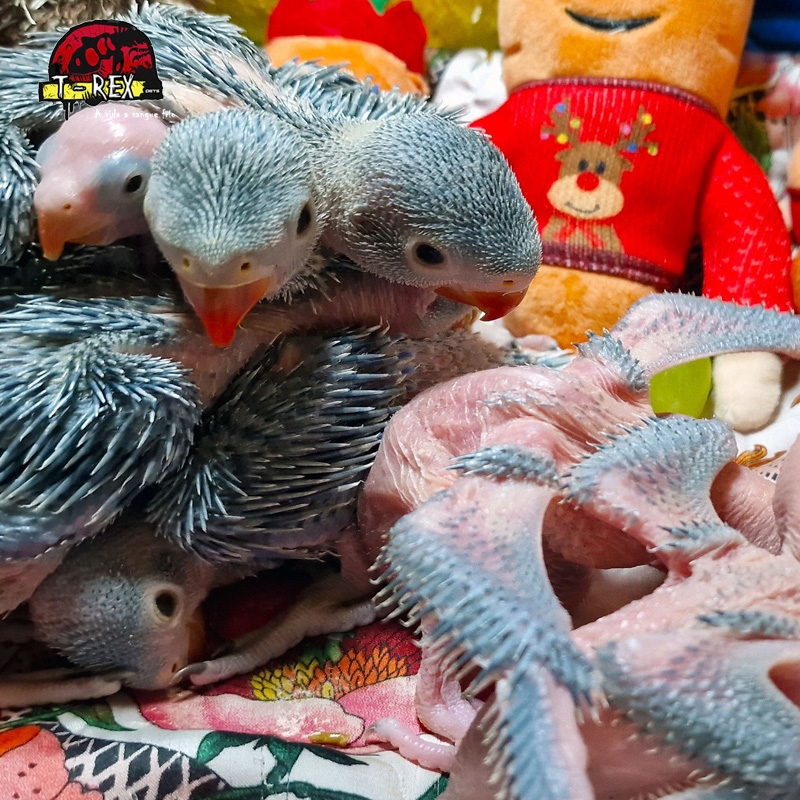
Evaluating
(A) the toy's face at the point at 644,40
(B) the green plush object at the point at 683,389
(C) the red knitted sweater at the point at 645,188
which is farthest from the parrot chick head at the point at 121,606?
(A) the toy's face at the point at 644,40

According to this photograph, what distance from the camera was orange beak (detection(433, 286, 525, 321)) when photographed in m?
0.44

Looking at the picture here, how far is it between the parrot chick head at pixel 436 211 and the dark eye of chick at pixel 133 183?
108mm

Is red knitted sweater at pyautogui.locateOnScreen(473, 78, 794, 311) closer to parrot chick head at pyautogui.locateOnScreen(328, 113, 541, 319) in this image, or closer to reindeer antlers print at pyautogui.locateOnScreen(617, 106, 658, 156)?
reindeer antlers print at pyautogui.locateOnScreen(617, 106, 658, 156)

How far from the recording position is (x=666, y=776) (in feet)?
1.03

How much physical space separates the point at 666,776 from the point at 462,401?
217 millimetres

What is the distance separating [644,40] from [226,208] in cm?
56

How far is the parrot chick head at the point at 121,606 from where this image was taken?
439 mm

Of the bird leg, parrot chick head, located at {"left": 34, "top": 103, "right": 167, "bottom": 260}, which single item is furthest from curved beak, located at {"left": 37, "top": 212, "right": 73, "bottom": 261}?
the bird leg

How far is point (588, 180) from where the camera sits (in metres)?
0.74

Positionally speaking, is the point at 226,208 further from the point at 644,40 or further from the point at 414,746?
the point at 644,40

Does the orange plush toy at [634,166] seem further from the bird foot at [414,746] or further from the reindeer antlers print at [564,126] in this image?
the bird foot at [414,746]

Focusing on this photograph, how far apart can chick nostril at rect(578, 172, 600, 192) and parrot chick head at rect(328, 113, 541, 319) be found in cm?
34

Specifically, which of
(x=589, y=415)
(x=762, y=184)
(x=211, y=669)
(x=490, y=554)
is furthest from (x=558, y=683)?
(x=762, y=184)

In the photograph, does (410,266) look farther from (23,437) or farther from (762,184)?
(762,184)
